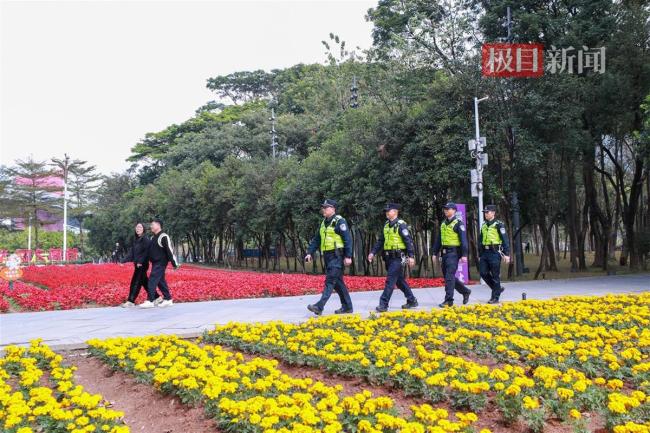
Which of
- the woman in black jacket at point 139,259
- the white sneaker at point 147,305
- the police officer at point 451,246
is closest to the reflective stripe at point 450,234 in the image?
the police officer at point 451,246

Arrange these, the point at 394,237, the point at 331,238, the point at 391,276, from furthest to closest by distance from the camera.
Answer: the point at 394,237 → the point at 391,276 → the point at 331,238

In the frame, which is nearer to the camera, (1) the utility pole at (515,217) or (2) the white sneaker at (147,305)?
(2) the white sneaker at (147,305)

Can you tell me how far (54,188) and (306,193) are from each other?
38471 millimetres

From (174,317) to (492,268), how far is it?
5.88 m

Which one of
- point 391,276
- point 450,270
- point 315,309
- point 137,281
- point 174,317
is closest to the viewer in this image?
point 315,309

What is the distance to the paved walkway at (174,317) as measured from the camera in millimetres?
7961

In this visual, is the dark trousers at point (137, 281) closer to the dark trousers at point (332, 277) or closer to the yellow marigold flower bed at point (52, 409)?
the dark trousers at point (332, 277)

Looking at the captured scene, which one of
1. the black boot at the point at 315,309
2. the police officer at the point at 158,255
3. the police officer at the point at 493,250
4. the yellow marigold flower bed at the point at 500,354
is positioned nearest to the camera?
the yellow marigold flower bed at the point at 500,354

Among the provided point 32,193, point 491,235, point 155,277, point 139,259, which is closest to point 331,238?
point 491,235

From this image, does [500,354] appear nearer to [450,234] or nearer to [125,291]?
[450,234]

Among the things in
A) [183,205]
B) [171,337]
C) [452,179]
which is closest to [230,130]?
[183,205]

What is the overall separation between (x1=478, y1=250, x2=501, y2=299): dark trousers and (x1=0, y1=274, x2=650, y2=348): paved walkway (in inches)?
40.5

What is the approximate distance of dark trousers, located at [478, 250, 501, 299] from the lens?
10.6m

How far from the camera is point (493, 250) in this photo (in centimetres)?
1060
